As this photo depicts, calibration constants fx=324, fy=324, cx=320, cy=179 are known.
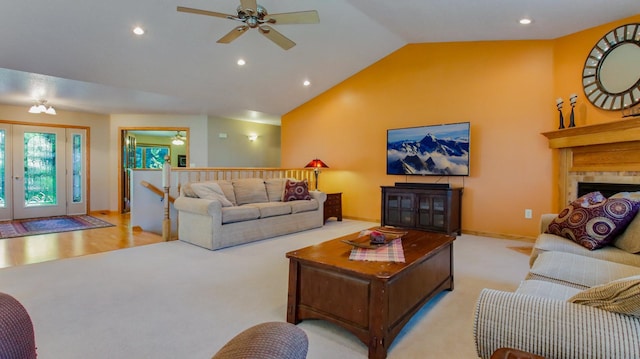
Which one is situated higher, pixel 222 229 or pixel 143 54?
pixel 143 54

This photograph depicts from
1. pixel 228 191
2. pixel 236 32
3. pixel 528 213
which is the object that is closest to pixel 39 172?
pixel 228 191

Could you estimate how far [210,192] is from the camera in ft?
14.5

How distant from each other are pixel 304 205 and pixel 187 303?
3004 millimetres

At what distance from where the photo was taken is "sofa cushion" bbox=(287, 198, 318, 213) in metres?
5.15

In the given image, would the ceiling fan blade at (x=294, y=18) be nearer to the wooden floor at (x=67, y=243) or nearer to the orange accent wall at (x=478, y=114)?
the orange accent wall at (x=478, y=114)

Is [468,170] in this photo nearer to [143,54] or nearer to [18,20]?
[143,54]

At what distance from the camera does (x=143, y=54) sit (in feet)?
14.3

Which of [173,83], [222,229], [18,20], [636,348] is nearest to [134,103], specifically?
[173,83]

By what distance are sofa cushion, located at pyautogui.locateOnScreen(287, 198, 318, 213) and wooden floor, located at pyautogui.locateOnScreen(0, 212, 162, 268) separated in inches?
77.9

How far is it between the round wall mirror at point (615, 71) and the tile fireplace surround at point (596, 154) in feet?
1.21

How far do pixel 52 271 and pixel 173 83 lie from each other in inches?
126

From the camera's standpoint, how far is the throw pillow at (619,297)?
976mm

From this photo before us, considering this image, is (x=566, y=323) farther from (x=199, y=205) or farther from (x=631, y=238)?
(x=199, y=205)

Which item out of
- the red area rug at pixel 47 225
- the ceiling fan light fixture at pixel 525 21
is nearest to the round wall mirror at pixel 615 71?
the ceiling fan light fixture at pixel 525 21
